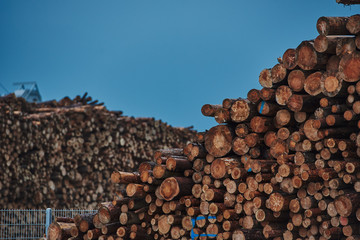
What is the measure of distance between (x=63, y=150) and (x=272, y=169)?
8898mm

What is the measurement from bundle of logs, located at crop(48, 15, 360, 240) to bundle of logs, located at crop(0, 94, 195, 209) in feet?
20.2

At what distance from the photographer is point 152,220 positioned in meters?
5.99

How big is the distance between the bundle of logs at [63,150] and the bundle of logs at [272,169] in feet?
20.2

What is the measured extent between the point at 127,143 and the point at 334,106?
10.6 metres

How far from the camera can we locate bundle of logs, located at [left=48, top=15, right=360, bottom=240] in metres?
4.79

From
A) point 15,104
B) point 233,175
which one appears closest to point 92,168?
point 15,104

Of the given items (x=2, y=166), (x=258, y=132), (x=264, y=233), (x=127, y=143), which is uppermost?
(x=127, y=143)

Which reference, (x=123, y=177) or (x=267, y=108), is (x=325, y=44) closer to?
(x=267, y=108)

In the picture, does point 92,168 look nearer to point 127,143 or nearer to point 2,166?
point 127,143

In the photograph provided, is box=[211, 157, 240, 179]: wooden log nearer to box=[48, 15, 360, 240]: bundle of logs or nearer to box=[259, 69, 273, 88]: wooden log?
box=[48, 15, 360, 240]: bundle of logs

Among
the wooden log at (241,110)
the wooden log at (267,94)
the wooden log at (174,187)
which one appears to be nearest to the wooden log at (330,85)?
the wooden log at (267,94)

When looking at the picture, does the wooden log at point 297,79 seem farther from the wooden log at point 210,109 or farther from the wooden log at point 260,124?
the wooden log at point 210,109

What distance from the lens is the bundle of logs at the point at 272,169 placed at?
15.7ft

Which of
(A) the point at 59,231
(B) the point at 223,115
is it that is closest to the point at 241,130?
(B) the point at 223,115
